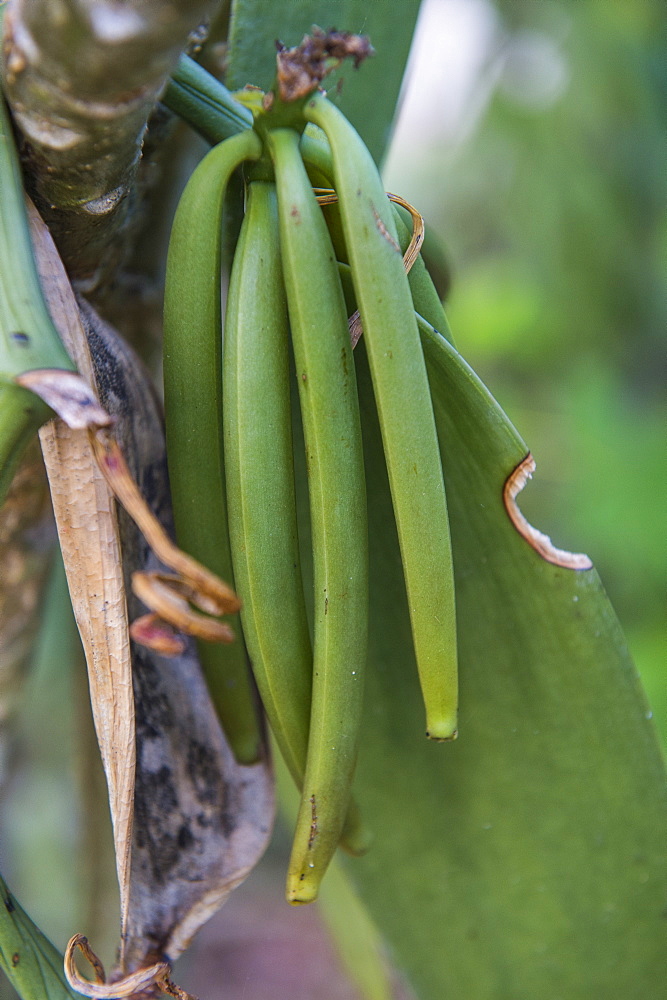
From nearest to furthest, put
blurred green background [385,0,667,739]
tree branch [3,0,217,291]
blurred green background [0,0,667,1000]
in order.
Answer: tree branch [3,0,217,291]
blurred green background [0,0,667,1000]
blurred green background [385,0,667,739]

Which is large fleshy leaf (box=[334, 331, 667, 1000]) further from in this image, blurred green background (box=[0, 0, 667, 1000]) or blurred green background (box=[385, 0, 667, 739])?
blurred green background (box=[385, 0, 667, 739])

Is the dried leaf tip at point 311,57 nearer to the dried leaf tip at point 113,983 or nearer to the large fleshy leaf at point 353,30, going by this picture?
the large fleshy leaf at point 353,30

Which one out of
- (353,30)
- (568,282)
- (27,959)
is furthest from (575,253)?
(27,959)

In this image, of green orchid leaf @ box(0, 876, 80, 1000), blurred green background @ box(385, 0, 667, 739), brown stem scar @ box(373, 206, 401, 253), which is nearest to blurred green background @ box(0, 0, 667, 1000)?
blurred green background @ box(385, 0, 667, 739)

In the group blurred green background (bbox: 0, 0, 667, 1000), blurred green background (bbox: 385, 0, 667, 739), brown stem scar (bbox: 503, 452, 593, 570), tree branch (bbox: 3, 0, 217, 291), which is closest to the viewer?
tree branch (bbox: 3, 0, 217, 291)

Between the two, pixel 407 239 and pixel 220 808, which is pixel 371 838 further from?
pixel 407 239

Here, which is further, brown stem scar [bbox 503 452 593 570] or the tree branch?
brown stem scar [bbox 503 452 593 570]

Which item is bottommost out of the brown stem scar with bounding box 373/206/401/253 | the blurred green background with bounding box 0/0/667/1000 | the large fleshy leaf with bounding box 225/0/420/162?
the blurred green background with bounding box 0/0/667/1000
